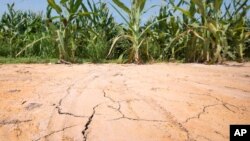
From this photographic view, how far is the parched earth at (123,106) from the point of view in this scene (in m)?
1.75

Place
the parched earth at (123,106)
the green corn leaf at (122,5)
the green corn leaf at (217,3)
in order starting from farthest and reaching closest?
the green corn leaf at (122,5)
the green corn leaf at (217,3)
the parched earth at (123,106)

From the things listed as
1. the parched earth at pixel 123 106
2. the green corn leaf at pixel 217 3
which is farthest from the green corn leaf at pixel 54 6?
the green corn leaf at pixel 217 3

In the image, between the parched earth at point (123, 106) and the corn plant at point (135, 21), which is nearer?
the parched earth at point (123, 106)

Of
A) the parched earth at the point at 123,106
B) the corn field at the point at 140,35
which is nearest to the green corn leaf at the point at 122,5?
the corn field at the point at 140,35

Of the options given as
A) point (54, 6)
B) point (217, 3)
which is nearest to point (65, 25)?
point (54, 6)

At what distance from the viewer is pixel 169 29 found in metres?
5.21

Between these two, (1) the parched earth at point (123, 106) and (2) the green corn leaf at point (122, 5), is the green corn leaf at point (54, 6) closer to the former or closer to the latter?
(2) the green corn leaf at point (122, 5)

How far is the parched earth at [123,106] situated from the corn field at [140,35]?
1.32 metres

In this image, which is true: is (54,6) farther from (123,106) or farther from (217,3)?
(123,106)

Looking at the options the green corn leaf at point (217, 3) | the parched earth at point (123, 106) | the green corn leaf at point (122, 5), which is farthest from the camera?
the green corn leaf at point (122, 5)

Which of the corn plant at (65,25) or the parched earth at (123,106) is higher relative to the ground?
the corn plant at (65,25)

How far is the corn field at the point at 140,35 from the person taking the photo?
4.20m

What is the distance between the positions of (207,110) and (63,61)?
275 centimetres

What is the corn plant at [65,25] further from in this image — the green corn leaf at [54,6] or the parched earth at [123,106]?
the parched earth at [123,106]
